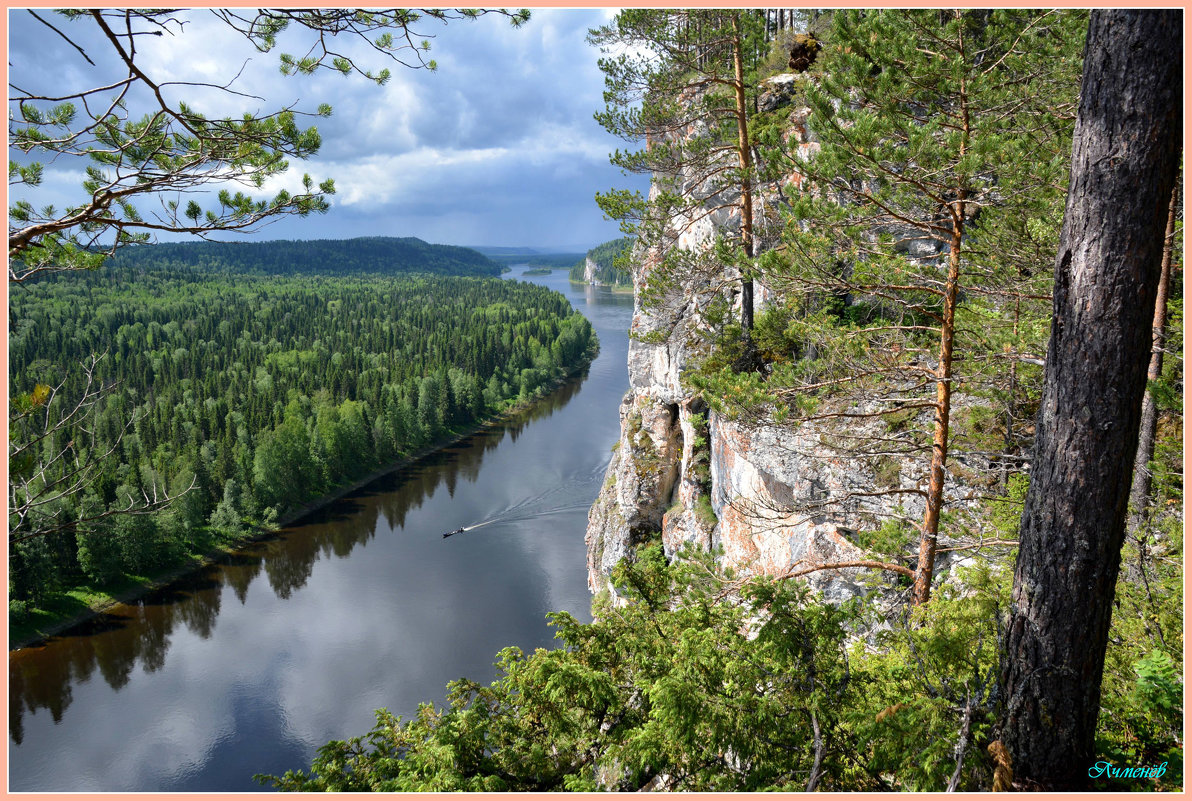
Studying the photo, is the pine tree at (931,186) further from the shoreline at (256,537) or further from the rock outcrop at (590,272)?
the rock outcrop at (590,272)

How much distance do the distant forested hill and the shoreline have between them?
319ft

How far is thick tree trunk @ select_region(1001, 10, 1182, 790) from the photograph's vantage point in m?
3.05

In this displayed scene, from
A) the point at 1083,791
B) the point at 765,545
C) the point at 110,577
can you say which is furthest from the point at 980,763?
the point at 110,577

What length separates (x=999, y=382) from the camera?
5.90m

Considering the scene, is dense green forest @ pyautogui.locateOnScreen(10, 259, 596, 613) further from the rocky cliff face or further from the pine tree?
the rocky cliff face

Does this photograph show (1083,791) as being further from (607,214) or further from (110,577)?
(110,577)

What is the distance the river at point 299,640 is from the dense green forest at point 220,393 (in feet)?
8.75

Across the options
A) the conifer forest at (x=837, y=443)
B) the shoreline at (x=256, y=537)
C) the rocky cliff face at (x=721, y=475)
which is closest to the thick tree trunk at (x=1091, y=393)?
the conifer forest at (x=837, y=443)

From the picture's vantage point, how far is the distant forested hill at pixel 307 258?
5714 inches

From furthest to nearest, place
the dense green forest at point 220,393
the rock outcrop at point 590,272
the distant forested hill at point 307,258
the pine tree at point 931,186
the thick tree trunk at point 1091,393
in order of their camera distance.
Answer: the rock outcrop at point 590,272, the distant forested hill at point 307,258, the dense green forest at point 220,393, the pine tree at point 931,186, the thick tree trunk at point 1091,393

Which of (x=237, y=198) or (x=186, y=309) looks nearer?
(x=237, y=198)

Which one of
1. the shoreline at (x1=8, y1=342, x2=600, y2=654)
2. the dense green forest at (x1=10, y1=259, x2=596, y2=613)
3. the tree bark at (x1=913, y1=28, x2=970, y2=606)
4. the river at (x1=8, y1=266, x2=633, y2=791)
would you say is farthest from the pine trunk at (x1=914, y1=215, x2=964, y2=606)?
the shoreline at (x1=8, y1=342, x2=600, y2=654)

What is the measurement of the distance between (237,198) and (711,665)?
165 inches

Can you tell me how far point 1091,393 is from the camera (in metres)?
3.24
